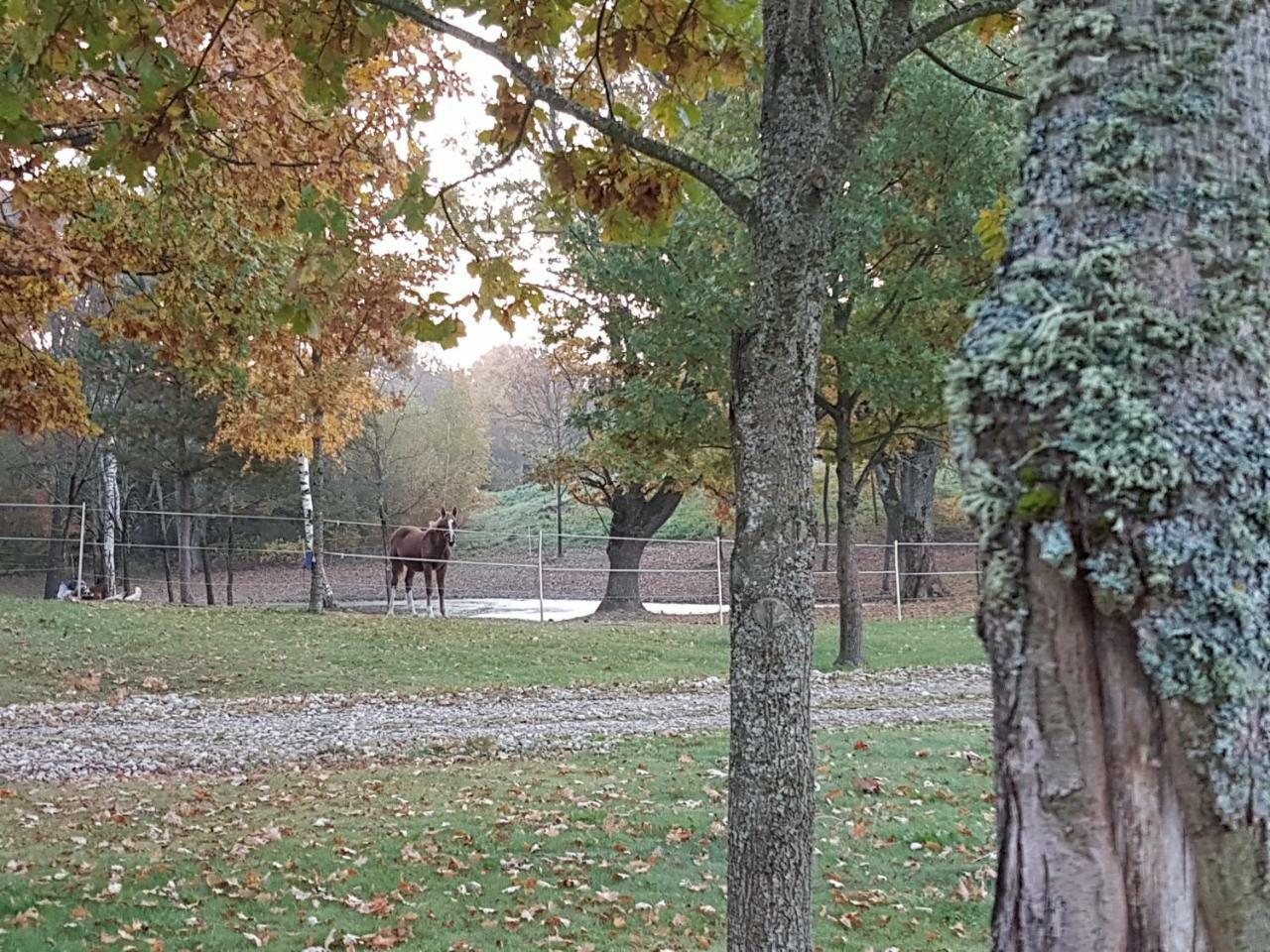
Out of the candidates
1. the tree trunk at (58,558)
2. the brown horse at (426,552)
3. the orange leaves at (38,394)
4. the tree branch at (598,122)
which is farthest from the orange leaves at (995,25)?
the tree trunk at (58,558)

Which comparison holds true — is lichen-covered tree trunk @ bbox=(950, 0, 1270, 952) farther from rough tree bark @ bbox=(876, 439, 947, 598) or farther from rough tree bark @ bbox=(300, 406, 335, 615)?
rough tree bark @ bbox=(876, 439, 947, 598)

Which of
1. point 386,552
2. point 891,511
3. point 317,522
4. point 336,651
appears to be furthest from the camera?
point 386,552

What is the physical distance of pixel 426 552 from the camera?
74.5 feet

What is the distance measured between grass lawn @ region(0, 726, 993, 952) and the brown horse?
1350 centimetres

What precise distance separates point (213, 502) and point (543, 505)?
1578cm

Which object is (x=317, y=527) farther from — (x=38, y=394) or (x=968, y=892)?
(x=968, y=892)

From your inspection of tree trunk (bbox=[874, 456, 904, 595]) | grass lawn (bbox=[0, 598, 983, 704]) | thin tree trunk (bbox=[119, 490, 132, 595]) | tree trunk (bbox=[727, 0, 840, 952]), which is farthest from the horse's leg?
tree trunk (bbox=[727, 0, 840, 952])

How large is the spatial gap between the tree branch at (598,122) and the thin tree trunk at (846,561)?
1208 cm

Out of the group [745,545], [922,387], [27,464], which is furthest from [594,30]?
[27,464]

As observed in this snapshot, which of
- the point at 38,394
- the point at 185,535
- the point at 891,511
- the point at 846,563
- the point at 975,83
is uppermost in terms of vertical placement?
the point at 975,83

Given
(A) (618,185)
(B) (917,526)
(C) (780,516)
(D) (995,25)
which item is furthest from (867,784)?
(B) (917,526)

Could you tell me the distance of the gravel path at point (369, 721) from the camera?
9.65 metres

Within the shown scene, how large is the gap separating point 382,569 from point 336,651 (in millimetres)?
17651

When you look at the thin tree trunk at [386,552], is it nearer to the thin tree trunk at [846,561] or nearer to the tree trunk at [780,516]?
the thin tree trunk at [846,561]
